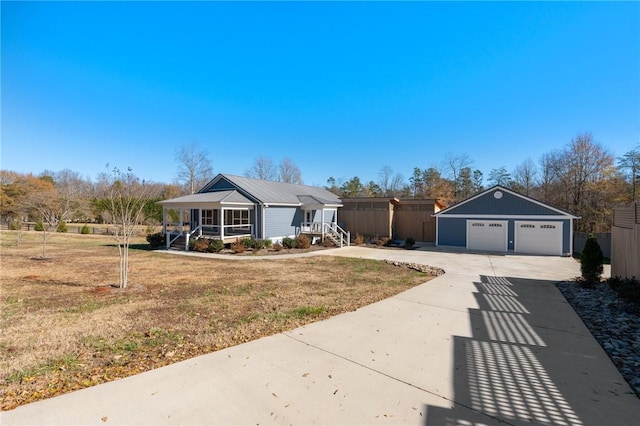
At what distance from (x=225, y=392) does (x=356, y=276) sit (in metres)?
7.36

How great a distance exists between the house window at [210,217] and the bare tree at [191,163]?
64.6ft

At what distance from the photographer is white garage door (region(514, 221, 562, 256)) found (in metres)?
16.4

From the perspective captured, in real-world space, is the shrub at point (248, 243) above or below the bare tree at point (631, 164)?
below

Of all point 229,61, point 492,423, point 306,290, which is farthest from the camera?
point 229,61

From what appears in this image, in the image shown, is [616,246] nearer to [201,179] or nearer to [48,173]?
[201,179]

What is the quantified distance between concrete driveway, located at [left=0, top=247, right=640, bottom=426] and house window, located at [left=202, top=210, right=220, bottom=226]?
631 inches

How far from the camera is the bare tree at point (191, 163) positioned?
38375 millimetres

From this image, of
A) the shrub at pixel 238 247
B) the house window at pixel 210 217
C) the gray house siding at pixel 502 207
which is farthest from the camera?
the house window at pixel 210 217

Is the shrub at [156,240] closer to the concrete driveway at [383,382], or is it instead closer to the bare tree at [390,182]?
the concrete driveway at [383,382]

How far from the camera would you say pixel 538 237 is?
16.8 meters

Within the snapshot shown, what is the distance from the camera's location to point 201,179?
131 ft

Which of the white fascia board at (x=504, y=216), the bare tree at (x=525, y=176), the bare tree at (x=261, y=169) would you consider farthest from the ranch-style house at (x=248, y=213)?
the bare tree at (x=525, y=176)

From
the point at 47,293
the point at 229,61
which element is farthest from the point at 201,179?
the point at 47,293

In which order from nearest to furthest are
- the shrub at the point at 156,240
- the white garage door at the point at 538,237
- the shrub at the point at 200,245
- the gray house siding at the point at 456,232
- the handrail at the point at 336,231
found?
the shrub at the point at 200,245, the white garage door at the point at 538,237, the gray house siding at the point at 456,232, the shrub at the point at 156,240, the handrail at the point at 336,231
